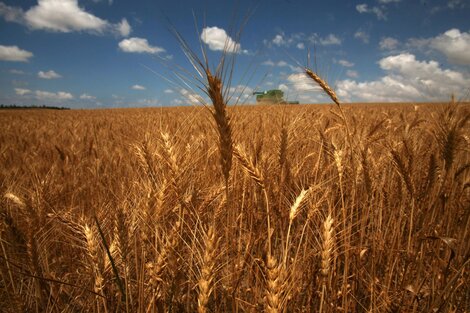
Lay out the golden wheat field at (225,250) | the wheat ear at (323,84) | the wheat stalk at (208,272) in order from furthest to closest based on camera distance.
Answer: the wheat ear at (323,84)
the golden wheat field at (225,250)
the wheat stalk at (208,272)

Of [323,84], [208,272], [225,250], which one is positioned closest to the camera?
[208,272]

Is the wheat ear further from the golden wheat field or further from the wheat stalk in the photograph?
the wheat stalk

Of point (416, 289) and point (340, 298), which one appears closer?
point (416, 289)

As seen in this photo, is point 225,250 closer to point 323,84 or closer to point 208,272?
point 208,272

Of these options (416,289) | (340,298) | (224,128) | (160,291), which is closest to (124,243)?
(160,291)

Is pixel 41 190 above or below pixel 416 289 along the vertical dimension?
above

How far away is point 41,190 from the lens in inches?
51.3

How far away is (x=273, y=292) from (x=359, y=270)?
0.82 meters

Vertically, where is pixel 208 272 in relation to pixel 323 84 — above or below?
below

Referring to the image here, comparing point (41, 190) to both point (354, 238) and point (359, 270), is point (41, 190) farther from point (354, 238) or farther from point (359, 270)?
point (354, 238)

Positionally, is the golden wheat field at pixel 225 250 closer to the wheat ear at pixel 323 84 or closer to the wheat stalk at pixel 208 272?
the wheat stalk at pixel 208 272

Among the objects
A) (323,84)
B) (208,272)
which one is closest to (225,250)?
(208,272)

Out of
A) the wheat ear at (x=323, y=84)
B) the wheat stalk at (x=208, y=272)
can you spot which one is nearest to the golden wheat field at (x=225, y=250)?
the wheat stalk at (x=208, y=272)

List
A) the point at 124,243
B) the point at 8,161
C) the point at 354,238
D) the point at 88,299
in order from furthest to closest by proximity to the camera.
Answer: the point at 8,161, the point at 354,238, the point at 88,299, the point at 124,243
